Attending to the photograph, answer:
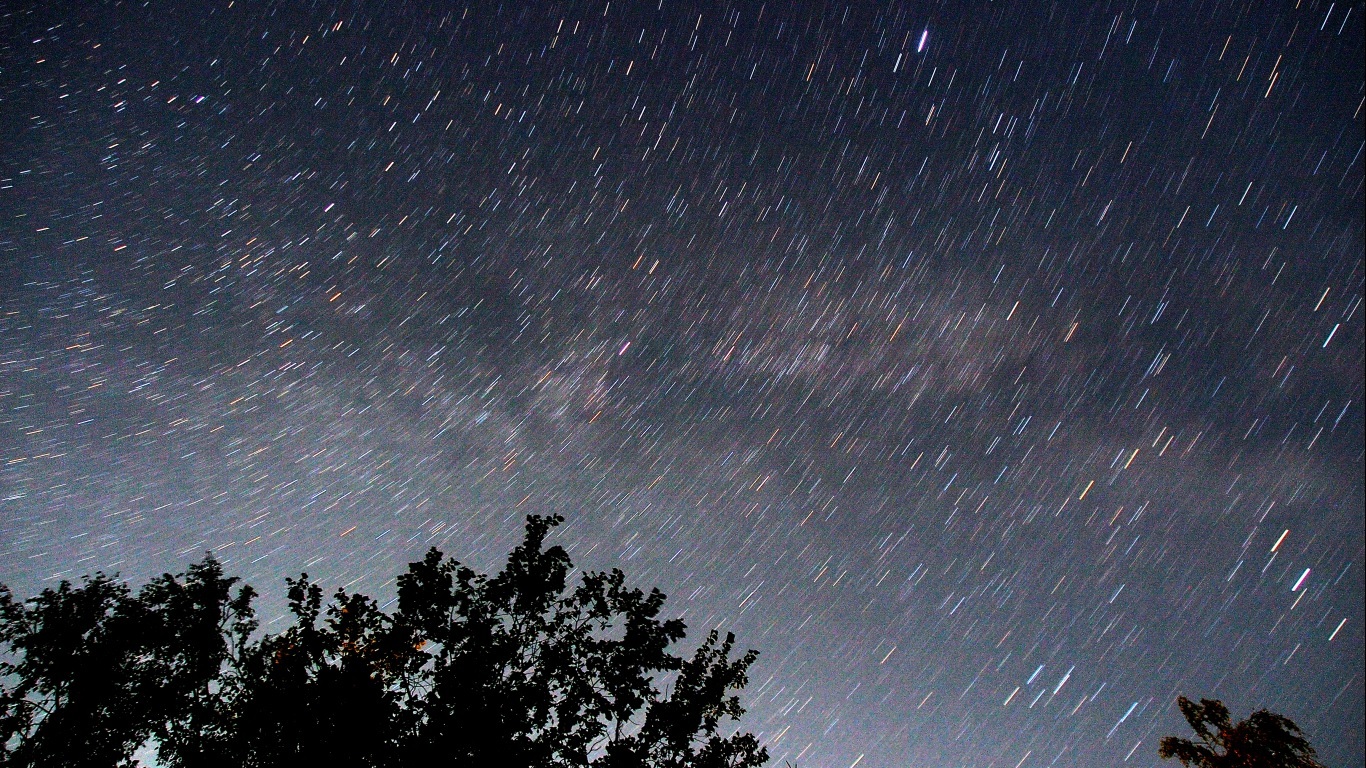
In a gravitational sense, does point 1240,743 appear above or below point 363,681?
below

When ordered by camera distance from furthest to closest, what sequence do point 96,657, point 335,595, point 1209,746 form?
point 1209,746 → point 96,657 → point 335,595

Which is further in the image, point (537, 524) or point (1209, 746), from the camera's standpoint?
point (1209, 746)

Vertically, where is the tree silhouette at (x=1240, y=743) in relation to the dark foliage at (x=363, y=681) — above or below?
below

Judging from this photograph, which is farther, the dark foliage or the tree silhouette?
the tree silhouette

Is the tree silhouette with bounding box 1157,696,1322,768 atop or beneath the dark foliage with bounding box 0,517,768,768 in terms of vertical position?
beneath

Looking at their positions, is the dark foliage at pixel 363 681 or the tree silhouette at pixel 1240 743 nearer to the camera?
the dark foliage at pixel 363 681

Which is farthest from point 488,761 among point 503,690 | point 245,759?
point 245,759

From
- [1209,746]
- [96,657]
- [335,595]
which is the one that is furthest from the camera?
[1209,746]

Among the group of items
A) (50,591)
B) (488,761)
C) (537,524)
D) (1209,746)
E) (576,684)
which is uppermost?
(50,591)

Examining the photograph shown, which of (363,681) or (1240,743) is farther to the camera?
(1240,743)

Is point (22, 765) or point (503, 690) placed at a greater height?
point (22, 765)

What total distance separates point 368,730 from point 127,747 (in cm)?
587

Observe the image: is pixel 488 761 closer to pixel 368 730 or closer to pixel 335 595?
pixel 368 730

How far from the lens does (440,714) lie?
8.98 m
